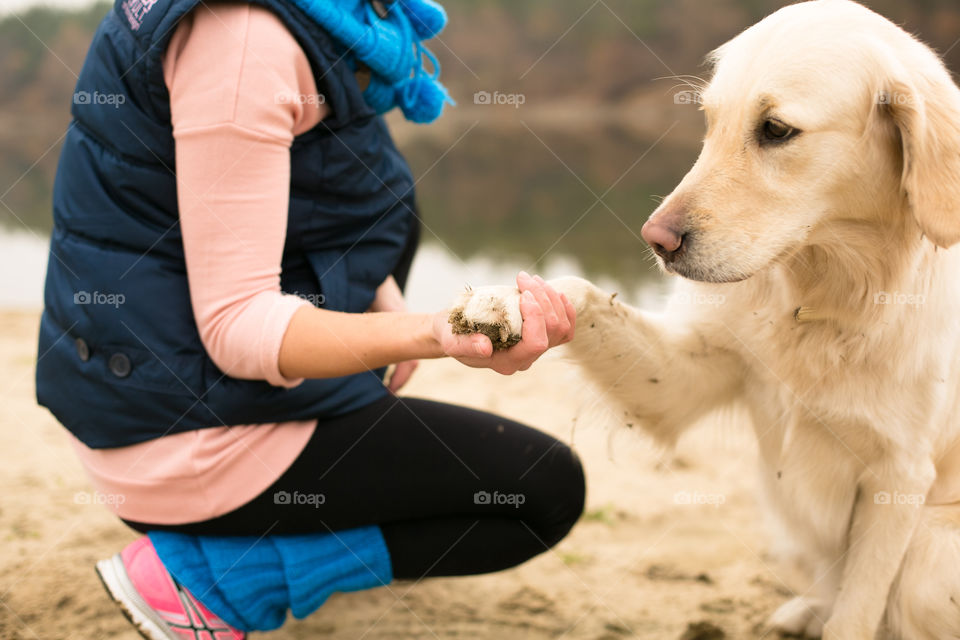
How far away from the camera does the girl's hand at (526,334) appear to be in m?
1.46

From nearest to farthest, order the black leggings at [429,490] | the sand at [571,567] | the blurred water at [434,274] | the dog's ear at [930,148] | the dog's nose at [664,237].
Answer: the dog's ear at [930,148], the dog's nose at [664,237], the black leggings at [429,490], the sand at [571,567], the blurred water at [434,274]

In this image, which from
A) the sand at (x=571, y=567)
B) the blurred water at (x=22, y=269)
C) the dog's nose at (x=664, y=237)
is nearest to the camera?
the dog's nose at (x=664, y=237)

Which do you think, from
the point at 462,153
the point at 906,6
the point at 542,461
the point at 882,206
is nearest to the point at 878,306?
the point at 882,206

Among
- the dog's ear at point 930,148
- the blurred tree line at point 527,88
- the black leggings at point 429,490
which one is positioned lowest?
the black leggings at point 429,490

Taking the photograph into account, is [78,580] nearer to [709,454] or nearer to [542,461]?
[542,461]

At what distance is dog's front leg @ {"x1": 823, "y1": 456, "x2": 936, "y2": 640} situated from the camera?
6.23 feet

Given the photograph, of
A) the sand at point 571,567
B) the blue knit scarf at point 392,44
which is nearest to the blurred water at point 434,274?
the sand at point 571,567

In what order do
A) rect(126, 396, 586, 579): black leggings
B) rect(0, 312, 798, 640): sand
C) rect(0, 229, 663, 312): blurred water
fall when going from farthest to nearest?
1. rect(0, 229, 663, 312): blurred water
2. rect(0, 312, 798, 640): sand
3. rect(126, 396, 586, 579): black leggings

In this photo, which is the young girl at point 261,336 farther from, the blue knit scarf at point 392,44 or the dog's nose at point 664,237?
the dog's nose at point 664,237

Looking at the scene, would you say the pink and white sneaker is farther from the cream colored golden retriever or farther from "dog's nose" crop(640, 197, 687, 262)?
"dog's nose" crop(640, 197, 687, 262)

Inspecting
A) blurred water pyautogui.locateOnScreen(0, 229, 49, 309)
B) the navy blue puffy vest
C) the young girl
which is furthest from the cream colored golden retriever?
blurred water pyautogui.locateOnScreen(0, 229, 49, 309)

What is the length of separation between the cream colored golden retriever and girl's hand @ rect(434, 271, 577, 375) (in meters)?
0.04

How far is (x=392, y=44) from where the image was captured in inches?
76.2

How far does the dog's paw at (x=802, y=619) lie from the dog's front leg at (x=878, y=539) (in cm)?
30
